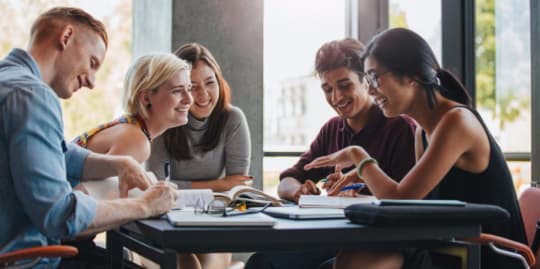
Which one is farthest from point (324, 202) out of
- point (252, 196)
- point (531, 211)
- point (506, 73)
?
point (506, 73)

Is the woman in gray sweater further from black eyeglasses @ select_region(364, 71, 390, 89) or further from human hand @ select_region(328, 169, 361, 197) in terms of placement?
black eyeglasses @ select_region(364, 71, 390, 89)

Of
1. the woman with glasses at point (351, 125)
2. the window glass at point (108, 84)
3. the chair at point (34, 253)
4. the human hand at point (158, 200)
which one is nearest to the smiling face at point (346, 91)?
the woman with glasses at point (351, 125)

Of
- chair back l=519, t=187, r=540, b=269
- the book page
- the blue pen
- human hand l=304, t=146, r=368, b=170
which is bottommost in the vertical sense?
chair back l=519, t=187, r=540, b=269

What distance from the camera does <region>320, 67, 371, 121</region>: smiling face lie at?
265cm

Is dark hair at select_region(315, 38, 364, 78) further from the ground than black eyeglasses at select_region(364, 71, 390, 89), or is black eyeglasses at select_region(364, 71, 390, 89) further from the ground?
dark hair at select_region(315, 38, 364, 78)

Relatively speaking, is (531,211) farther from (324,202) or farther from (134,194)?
(134,194)

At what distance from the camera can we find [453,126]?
78.4 inches

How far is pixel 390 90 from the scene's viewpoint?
2236 millimetres

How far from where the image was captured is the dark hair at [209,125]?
2.96m

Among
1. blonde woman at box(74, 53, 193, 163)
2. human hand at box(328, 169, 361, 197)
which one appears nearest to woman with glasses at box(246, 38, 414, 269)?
human hand at box(328, 169, 361, 197)

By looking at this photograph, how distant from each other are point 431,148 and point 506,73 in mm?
1932

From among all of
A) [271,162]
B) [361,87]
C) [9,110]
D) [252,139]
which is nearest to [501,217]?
[9,110]

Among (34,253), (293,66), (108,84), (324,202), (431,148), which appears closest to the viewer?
(34,253)

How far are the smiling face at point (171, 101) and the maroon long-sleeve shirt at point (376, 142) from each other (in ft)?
1.75
